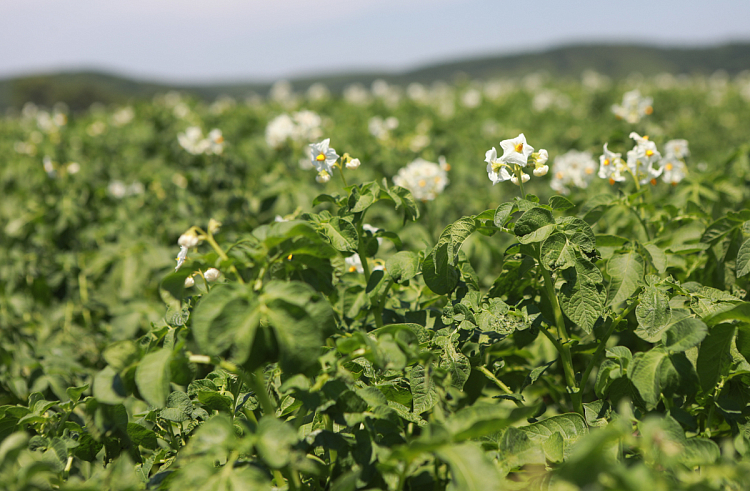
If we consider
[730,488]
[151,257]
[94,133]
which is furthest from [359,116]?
[730,488]

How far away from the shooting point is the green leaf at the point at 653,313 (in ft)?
4.54

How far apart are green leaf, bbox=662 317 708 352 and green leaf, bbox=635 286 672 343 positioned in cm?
8

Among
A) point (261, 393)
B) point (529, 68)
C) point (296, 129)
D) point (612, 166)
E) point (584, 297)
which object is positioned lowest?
point (261, 393)

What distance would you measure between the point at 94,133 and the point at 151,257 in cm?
620

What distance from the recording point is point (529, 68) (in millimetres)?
85125

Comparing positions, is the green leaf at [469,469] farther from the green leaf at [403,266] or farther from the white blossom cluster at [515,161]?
the white blossom cluster at [515,161]

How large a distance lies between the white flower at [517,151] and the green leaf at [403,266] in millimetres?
451

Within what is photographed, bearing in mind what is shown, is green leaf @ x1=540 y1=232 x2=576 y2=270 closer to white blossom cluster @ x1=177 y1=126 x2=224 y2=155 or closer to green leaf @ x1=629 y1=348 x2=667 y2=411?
green leaf @ x1=629 y1=348 x2=667 y2=411

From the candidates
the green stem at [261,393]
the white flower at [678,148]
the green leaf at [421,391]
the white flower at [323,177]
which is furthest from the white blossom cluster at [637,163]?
the green stem at [261,393]

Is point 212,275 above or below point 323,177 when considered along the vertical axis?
below

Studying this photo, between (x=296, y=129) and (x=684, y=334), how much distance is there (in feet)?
12.1

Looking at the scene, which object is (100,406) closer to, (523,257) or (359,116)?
(523,257)

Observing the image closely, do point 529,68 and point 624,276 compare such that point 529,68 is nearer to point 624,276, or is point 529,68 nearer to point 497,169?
point 497,169

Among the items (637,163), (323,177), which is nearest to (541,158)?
(637,163)
